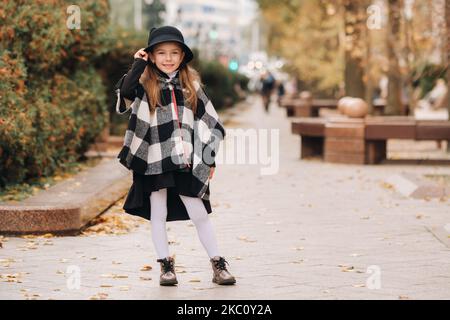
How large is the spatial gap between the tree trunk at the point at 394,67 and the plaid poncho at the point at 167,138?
1842 centimetres

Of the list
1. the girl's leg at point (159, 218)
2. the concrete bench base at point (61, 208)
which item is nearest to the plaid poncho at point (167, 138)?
the girl's leg at point (159, 218)

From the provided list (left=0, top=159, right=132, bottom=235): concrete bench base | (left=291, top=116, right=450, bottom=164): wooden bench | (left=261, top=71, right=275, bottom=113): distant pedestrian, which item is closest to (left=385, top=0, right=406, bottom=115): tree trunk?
(left=291, top=116, right=450, bottom=164): wooden bench

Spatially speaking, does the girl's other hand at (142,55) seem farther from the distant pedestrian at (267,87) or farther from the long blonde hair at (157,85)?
the distant pedestrian at (267,87)

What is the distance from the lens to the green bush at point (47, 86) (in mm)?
11070

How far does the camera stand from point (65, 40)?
13547mm

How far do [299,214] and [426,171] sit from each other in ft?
17.3

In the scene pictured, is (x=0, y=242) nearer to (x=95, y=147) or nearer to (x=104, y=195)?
(x=104, y=195)

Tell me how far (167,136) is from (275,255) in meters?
1.77

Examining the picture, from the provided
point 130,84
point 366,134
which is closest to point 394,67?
point 366,134

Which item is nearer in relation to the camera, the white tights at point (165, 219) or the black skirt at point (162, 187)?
the black skirt at point (162, 187)

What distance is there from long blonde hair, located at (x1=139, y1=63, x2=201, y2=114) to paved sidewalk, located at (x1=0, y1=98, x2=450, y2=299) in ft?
3.79

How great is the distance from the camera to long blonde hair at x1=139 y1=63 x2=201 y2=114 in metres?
6.81

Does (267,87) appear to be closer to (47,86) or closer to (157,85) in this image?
(47,86)
